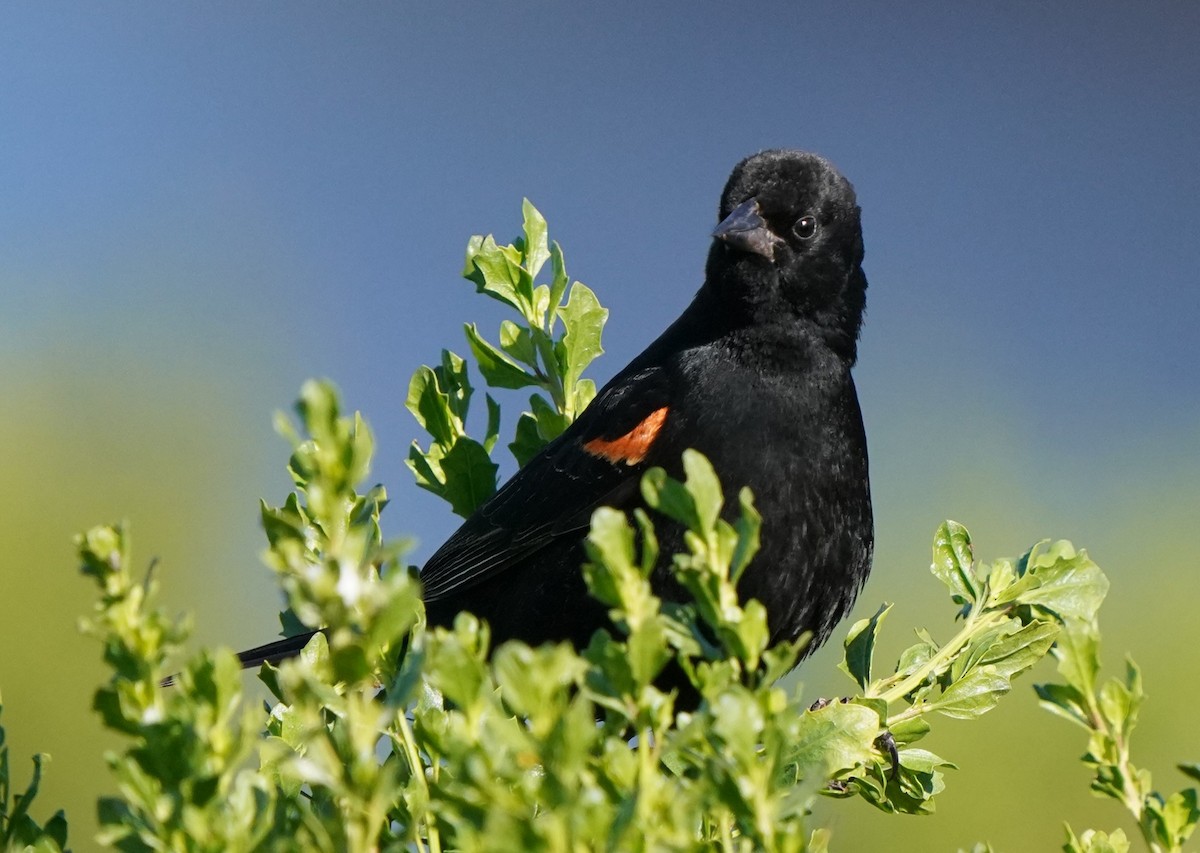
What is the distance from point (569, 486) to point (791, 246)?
2.29 feet

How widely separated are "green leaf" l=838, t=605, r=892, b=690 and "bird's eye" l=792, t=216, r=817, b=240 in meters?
1.37

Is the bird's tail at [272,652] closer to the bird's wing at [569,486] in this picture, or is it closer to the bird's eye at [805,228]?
the bird's wing at [569,486]

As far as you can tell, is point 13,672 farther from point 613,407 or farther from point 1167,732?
point 1167,732

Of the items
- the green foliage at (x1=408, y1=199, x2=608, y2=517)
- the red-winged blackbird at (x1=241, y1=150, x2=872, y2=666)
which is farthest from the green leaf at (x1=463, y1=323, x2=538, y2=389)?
the red-winged blackbird at (x1=241, y1=150, x2=872, y2=666)

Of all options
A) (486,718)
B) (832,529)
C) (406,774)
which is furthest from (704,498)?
(832,529)

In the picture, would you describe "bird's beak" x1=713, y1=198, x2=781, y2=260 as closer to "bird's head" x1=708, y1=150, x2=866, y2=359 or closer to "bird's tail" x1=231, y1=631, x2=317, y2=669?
"bird's head" x1=708, y1=150, x2=866, y2=359

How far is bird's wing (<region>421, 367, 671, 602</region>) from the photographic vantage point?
8.80 ft

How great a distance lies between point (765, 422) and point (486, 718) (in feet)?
6.35

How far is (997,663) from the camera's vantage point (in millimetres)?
1506

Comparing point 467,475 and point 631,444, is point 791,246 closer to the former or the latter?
point 631,444

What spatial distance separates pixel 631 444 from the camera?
2.68 meters

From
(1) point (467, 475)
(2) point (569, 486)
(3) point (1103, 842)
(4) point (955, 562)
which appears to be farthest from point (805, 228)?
(3) point (1103, 842)

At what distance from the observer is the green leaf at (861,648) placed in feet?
5.31

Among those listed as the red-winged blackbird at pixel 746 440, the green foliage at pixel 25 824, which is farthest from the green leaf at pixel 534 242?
the green foliage at pixel 25 824
